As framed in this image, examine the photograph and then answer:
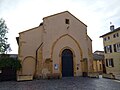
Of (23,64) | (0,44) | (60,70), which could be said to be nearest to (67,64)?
(60,70)

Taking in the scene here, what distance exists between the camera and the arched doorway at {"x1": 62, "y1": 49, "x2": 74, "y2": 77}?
860 inches

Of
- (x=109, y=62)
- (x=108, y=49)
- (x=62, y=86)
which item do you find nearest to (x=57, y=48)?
(x=62, y=86)

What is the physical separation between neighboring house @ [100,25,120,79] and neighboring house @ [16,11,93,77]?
669 cm

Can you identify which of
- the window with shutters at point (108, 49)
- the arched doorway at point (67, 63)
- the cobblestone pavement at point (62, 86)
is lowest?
the cobblestone pavement at point (62, 86)

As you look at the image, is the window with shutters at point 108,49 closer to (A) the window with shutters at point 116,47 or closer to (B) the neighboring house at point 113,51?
(B) the neighboring house at point 113,51

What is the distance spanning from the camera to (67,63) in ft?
73.0

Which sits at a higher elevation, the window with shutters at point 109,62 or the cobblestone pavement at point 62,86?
the window with shutters at point 109,62

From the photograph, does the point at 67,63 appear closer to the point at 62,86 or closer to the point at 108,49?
the point at 62,86

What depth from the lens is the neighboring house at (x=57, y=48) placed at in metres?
20.2

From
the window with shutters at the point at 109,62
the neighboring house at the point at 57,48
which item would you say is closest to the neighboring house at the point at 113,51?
the window with shutters at the point at 109,62

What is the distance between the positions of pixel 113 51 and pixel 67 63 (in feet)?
38.9

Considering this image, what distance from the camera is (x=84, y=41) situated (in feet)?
78.9

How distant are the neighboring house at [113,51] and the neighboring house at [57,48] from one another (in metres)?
6.69

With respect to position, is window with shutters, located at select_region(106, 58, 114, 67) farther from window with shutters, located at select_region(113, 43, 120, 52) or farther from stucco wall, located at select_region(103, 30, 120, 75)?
window with shutters, located at select_region(113, 43, 120, 52)
